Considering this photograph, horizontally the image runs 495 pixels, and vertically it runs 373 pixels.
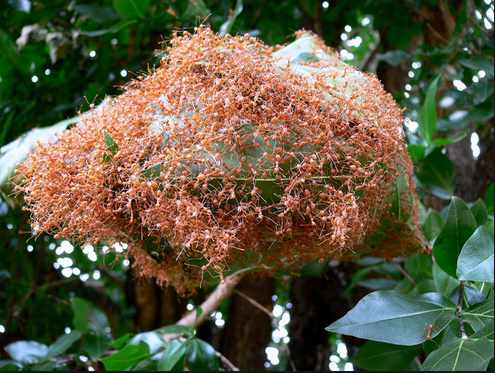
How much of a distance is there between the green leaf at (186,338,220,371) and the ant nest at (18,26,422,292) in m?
0.41

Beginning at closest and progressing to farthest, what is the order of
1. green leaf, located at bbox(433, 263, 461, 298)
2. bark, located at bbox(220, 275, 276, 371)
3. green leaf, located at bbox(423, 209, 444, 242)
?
green leaf, located at bbox(433, 263, 461, 298) → green leaf, located at bbox(423, 209, 444, 242) → bark, located at bbox(220, 275, 276, 371)

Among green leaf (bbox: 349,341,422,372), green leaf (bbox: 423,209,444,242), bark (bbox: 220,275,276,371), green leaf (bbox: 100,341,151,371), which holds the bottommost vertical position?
bark (bbox: 220,275,276,371)

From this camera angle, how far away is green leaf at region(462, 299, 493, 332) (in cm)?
54

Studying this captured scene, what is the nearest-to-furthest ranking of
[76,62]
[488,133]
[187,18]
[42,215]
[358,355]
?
[42,215] < [358,355] < [187,18] < [76,62] < [488,133]

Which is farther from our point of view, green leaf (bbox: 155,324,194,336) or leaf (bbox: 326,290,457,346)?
green leaf (bbox: 155,324,194,336)

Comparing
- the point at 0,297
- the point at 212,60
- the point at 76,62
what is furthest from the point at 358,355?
the point at 0,297

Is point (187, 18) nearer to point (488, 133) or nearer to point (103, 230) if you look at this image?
point (103, 230)

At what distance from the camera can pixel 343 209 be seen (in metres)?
0.48

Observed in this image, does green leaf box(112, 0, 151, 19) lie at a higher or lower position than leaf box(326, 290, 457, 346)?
higher

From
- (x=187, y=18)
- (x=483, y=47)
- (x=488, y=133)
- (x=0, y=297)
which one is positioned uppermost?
(x=187, y=18)

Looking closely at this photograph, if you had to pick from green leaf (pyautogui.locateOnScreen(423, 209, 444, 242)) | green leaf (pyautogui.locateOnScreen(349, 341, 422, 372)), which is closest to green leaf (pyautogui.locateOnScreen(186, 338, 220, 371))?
green leaf (pyautogui.locateOnScreen(349, 341, 422, 372))

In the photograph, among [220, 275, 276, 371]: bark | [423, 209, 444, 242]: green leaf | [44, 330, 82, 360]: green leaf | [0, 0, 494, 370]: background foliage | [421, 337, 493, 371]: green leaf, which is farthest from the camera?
[220, 275, 276, 371]: bark

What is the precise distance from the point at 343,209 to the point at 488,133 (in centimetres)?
134

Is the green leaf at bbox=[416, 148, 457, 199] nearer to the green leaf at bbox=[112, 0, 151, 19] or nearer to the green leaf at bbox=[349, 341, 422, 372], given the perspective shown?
the green leaf at bbox=[349, 341, 422, 372]
